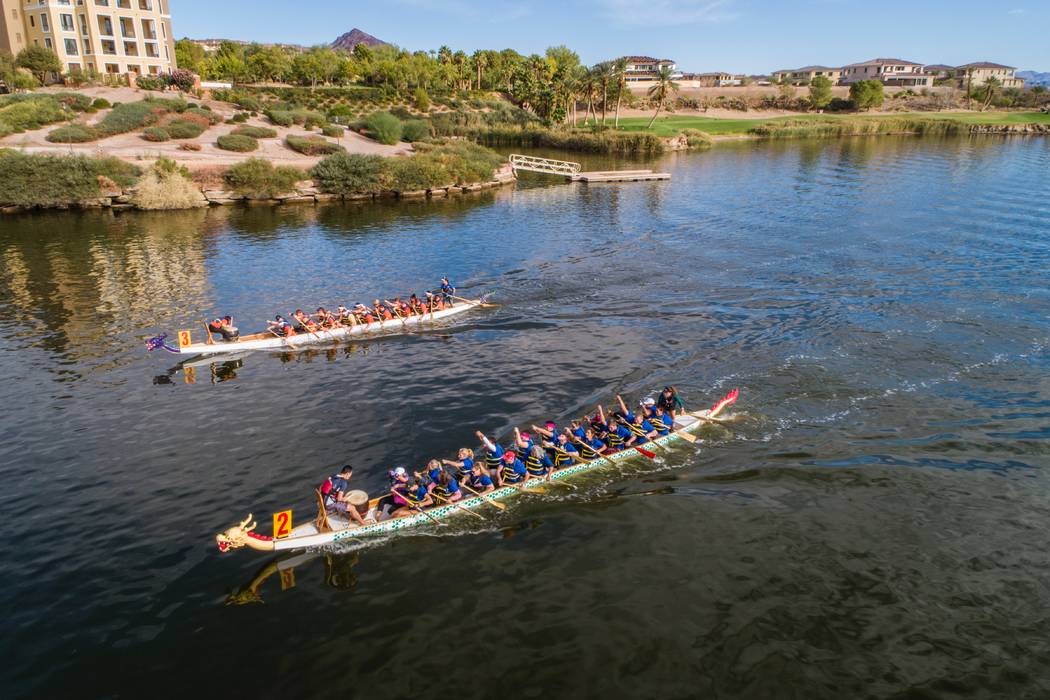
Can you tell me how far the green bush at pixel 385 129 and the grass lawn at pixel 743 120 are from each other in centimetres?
4813

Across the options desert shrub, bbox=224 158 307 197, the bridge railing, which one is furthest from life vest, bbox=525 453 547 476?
the bridge railing

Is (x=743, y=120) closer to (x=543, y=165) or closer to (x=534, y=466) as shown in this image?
(x=543, y=165)

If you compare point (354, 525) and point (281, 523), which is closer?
point (281, 523)

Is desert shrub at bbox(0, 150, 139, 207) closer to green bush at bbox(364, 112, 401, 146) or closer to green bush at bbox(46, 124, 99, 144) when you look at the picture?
green bush at bbox(46, 124, 99, 144)

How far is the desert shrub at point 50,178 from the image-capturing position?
186 feet

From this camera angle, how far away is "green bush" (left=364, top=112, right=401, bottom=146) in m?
89.9

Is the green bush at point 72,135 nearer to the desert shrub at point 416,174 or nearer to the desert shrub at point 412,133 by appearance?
the desert shrub at point 416,174

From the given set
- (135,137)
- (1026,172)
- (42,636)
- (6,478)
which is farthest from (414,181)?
(1026,172)

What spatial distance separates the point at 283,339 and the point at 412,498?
15.6 meters

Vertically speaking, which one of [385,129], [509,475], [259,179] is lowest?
[509,475]

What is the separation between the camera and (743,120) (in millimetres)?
152000

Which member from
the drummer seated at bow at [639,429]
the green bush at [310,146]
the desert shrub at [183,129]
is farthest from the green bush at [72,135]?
the drummer seated at bow at [639,429]

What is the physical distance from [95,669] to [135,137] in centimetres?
7703

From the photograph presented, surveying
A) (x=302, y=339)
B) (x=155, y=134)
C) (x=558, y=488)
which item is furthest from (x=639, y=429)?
(x=155, y=134)
